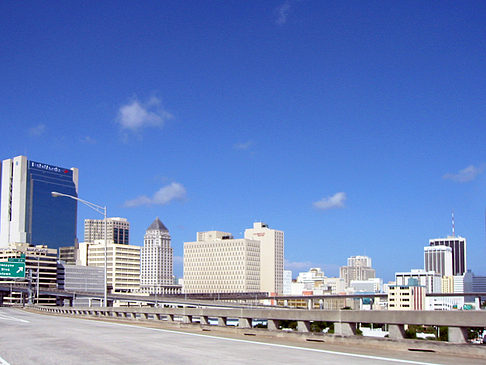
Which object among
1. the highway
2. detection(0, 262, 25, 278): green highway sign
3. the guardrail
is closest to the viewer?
the highway

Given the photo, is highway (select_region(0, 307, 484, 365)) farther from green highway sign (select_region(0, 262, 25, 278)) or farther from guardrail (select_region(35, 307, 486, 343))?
green highway sign (select_region(0, 262, 25, 278))

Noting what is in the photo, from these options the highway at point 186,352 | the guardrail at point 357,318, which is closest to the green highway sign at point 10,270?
the guardrail at point 357,318

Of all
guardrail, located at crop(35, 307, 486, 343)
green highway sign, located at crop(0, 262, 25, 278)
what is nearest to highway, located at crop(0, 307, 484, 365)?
guardrail, located at crop(35, 307, 486, 343)

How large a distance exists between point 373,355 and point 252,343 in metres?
4.33

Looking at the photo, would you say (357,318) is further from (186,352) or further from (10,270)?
(10,270)

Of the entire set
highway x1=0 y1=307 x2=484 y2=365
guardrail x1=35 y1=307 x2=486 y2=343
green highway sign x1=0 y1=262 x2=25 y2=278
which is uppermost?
guardrail x1=35 y1=307 x2=486 y2=343

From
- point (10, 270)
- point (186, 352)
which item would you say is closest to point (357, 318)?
point (186, 352)

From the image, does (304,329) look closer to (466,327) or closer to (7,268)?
(466,327)

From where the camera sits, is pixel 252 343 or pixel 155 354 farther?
pixel 252 343

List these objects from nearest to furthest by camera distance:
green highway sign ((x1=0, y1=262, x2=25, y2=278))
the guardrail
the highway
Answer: the highway, the guardrail, green highway sign ((x1=0, y1=262, x2=25, y2=278))

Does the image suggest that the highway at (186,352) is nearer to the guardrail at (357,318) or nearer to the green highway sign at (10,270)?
the guardrail at (357,318)

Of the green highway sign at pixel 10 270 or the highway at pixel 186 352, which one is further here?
the green highway sign at pixel 10 270

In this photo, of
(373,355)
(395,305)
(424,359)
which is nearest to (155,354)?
(373,355)

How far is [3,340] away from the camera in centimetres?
1797
